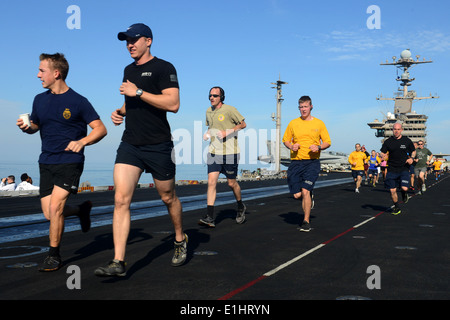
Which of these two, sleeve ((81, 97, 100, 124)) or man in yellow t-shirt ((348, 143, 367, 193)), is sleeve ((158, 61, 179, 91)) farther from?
man in yellow t-shirt ((348, 143, 367, 193))

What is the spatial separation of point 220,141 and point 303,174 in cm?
162

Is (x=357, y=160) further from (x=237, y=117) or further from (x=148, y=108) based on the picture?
(x=148, y=108)

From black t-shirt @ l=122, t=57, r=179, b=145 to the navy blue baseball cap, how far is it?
0.28 metres

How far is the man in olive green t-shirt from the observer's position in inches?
314

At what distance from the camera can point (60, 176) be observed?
457 centimetres

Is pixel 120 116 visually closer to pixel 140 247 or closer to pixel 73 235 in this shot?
pixel 140 247

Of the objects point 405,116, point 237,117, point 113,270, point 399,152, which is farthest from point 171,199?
point 405,116

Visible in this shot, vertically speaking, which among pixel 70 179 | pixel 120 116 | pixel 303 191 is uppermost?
pixel 120 116

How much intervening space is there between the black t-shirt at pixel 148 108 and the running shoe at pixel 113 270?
1202 millimetres

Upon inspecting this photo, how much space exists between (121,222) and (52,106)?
149cm

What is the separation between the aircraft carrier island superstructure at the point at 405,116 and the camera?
73.6 meters

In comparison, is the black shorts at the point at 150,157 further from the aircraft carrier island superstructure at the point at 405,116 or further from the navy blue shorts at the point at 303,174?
the aircraft carrier island superstructure at the point at 405,116
